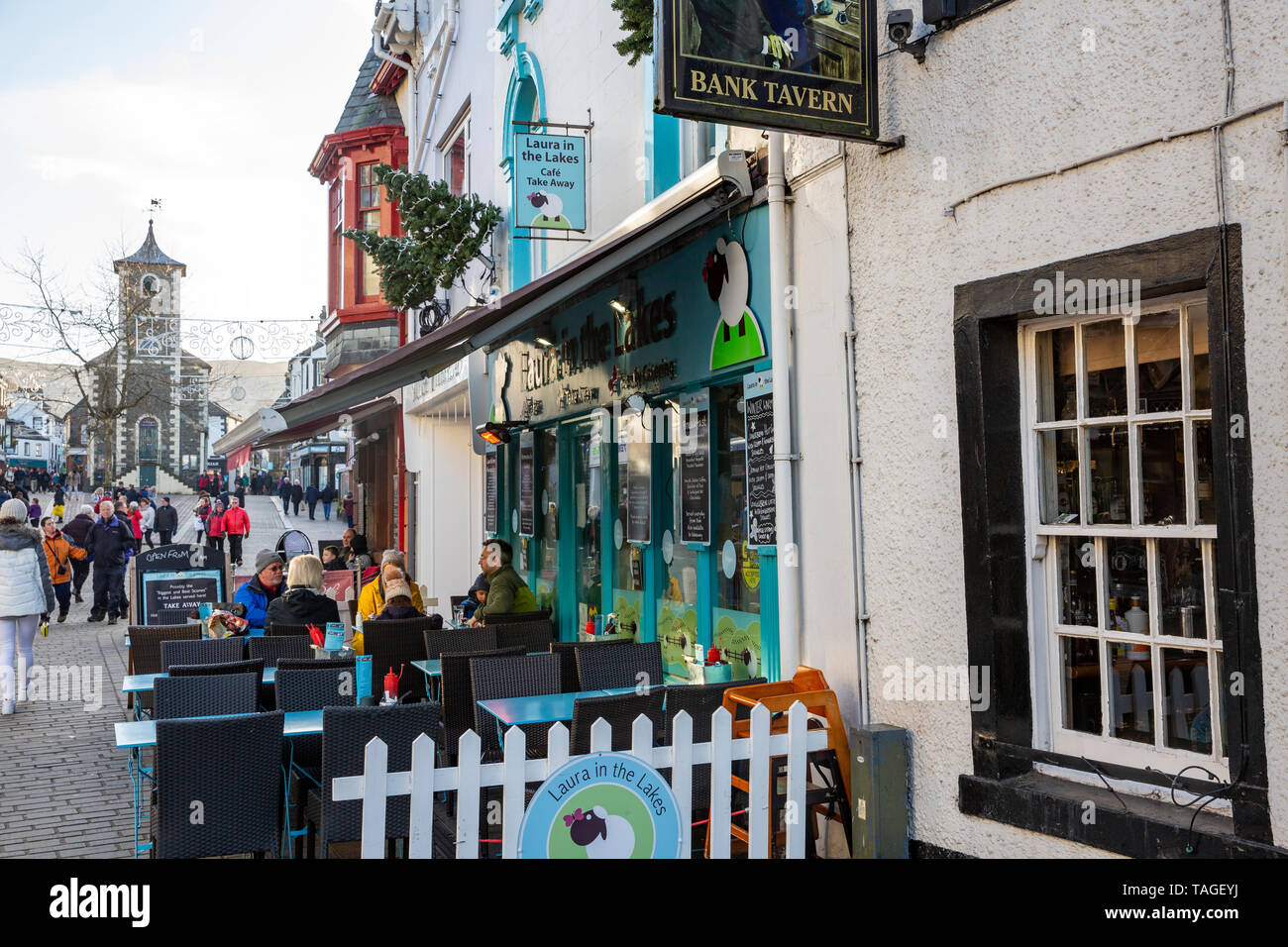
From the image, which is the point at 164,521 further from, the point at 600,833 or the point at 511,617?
the point at 600,833

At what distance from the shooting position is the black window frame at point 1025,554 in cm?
358

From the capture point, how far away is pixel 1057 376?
4516mm

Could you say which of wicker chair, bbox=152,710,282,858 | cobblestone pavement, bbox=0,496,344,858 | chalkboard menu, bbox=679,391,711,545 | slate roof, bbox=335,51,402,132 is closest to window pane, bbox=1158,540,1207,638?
chalkboard menu, bbox=679,391,711,545

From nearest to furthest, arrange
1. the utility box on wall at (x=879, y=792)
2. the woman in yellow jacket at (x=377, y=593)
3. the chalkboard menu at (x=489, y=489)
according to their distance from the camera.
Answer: the utility box on wall at (x=879, y=792) → the woman in yellow jacket at (x=377, y=593) → the chalkboard menu at (x=489, y=489)

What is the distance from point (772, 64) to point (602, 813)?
3089mm

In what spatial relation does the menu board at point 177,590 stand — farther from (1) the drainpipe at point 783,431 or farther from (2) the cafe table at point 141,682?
(1) the drainpipe at point 783,431

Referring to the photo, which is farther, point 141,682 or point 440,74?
point 440,74

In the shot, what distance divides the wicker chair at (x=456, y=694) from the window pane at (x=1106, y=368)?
3.57m

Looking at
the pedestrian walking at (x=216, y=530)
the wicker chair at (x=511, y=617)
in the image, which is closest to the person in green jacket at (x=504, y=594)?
the wicker chair at (x=511, y=617)

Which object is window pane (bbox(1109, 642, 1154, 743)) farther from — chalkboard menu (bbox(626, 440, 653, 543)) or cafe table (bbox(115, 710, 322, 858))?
chalkboard menu (bbox(626, 440, 653, 543))

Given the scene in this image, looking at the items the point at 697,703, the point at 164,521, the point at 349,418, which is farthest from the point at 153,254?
the point at 697,703

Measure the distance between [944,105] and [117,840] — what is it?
562 centimetres
